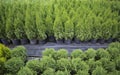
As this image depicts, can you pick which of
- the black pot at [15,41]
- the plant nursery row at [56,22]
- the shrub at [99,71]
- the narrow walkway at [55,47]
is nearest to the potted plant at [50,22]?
the plant nursery row at [56,22]

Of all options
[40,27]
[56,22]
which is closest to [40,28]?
[40,27]

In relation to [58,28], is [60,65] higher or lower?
lower

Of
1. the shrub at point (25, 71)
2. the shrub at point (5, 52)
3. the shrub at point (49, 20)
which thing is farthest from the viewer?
the shrub at point (49, 20)

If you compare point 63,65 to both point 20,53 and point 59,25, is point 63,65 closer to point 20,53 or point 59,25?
point 20,53

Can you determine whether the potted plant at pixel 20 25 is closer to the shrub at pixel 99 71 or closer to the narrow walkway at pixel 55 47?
the narrow walkway at pixel 55 47

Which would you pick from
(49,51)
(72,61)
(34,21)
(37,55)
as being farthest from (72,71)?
(34,21)

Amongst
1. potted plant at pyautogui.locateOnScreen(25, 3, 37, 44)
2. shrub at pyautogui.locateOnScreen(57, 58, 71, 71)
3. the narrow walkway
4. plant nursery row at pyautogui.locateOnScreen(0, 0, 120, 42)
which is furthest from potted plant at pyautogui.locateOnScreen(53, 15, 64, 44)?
shrub at pyautogui.locateOnScreen(57, 58, 71, 71)

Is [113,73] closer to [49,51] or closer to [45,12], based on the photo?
[49,51]
